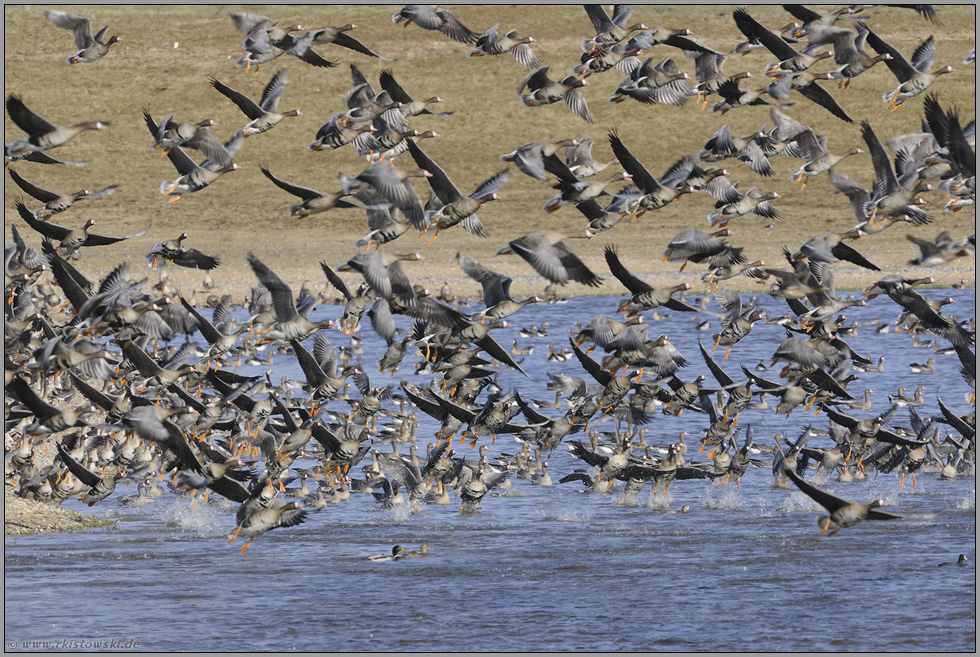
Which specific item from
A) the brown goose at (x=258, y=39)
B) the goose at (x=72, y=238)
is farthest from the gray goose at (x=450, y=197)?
the goose at (x=72, y=238)

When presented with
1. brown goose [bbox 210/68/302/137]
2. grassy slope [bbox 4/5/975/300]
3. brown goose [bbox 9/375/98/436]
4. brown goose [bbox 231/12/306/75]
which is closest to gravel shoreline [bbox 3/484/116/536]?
brown goose [bbox 9/375/98/436]

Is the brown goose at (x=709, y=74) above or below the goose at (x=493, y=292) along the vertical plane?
above

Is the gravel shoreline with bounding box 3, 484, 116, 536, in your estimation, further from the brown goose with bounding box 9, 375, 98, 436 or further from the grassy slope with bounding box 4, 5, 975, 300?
the grassy slope with bounding box 4, 5, 975, 300

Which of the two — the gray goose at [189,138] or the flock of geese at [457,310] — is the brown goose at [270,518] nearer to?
the flock of geese at [457,310]

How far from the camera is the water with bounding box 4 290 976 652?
501 inches

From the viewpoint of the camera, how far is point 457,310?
52.3 ft

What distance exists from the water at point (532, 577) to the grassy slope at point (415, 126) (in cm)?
1799

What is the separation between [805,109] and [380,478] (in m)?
36.8

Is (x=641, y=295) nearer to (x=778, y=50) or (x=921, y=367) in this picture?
(x=778, y=50)

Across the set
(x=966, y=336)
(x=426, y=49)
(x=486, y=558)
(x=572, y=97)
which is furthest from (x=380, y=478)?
(x=426, y=49)

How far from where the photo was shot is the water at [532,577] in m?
12.7

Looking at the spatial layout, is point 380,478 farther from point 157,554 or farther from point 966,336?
point 966,336

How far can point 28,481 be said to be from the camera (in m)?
16.5

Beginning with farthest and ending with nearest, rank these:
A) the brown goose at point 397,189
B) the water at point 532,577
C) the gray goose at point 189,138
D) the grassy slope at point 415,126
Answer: the grassy slope at point 415,126 < the gray goose at point 189,138 < the brown goose at point 397,189 < the water at point 532,577
